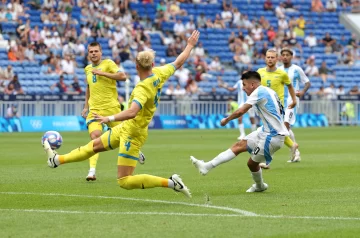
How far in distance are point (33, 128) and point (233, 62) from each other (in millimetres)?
13728

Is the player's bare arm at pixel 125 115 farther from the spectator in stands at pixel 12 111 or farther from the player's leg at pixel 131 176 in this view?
the spectator in stands at pixel 12 111

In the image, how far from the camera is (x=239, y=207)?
1175 cm

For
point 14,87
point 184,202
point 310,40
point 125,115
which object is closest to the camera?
point 125,115

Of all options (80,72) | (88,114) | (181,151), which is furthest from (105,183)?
(80,72)

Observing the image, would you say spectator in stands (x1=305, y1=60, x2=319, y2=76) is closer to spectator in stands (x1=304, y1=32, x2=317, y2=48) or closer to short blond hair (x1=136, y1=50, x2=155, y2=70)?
spectator in stands (x1=304, y1=32, x2=317, y2=48)

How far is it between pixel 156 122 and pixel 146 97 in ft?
94.0

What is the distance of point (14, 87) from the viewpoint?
3847 cm

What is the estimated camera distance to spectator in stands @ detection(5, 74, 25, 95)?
38131 millimetres

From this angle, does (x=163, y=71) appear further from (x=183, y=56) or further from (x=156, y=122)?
(x=156, y=122)

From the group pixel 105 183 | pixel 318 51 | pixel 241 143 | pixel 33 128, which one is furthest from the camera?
pixel 318 51

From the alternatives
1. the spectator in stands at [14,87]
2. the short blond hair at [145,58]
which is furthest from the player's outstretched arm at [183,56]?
the spectator in stands at [14,87]

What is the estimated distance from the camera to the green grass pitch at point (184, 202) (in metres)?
9.79

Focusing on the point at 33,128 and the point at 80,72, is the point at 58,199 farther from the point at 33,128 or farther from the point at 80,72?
the point at 80,72

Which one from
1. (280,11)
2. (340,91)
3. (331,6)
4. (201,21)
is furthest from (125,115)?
(331,6)
